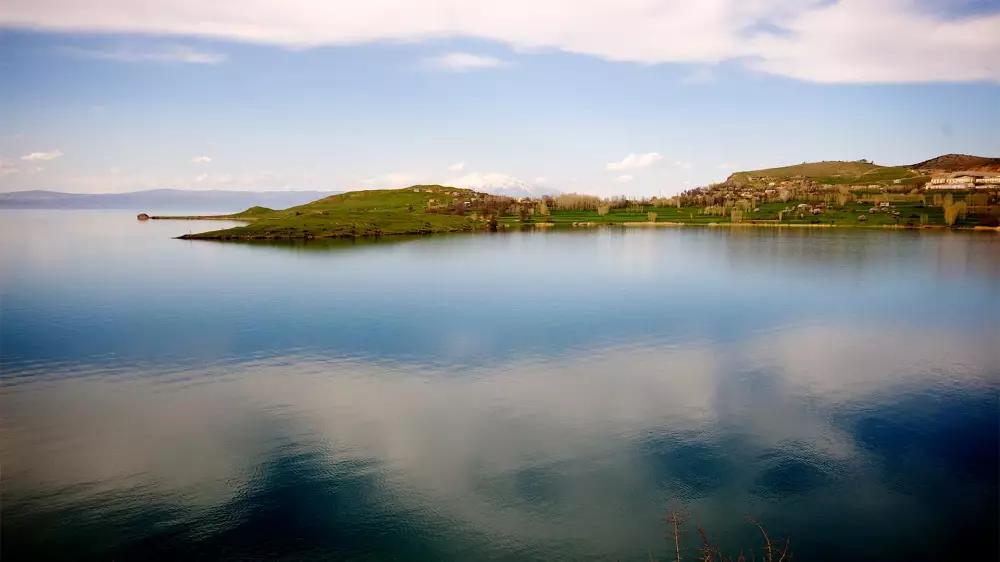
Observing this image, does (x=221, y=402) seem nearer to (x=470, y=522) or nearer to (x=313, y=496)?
(x=313, y=496)

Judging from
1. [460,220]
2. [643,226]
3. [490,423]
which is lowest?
[490,423]

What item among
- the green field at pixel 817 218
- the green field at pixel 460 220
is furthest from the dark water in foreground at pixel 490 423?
the green field at pixel 817 218

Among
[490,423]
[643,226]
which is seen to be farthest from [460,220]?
[490,423]

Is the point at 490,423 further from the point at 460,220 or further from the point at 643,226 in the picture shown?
the point at 643,226

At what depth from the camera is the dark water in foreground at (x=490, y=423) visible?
16.8 meters

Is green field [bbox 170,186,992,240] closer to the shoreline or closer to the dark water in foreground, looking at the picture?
the shoreline

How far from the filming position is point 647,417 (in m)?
24.7

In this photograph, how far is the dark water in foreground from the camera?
16797 millimetres

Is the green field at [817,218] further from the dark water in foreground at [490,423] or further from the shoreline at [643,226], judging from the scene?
the dark water in foreground at [490,423]

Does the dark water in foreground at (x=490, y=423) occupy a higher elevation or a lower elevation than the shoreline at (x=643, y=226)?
lower

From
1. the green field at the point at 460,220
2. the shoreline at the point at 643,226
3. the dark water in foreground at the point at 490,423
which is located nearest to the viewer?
the dark water in foreground at the point at 490,423

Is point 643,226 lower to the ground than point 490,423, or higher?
higher

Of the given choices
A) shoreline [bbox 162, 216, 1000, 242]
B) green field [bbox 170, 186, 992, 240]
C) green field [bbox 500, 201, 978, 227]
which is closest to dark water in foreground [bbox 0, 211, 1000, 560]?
shoreline [bbox 162, 216, 1000, 242]

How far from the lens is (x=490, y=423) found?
2398cm
